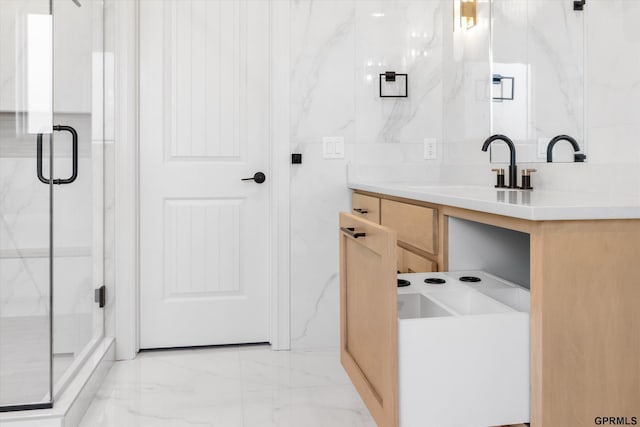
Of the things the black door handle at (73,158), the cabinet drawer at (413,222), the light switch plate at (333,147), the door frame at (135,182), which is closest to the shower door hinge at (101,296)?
the door frame at (135,182)

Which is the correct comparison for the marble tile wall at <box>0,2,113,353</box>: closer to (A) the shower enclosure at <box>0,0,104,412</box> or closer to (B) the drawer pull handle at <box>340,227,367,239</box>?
(A) the shower enclosure at <box>0,0,104,412</box>

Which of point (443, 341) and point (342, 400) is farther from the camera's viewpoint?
point (342, 400)

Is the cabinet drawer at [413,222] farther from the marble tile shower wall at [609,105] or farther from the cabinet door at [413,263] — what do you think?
the marble tile shower wall at [609,105]

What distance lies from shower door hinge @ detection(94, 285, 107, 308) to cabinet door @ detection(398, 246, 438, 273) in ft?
4.75

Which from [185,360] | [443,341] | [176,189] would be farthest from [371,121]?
[443,341]

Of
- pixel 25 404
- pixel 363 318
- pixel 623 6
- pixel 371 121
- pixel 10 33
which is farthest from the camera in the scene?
pixel 371 121

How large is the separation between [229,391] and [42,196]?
106 cm

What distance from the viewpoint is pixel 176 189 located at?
8.66 feet

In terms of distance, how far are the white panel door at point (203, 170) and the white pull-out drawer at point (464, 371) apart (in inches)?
67.1

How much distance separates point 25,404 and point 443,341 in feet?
4.74

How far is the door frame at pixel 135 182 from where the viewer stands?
2.51 metres

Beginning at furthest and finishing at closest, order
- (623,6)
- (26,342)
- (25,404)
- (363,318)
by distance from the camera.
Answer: (26,342)
(25,404)
(623,6)
(363,318)

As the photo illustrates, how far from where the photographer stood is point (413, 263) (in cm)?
195

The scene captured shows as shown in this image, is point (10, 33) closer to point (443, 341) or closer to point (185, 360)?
point (185, 360)
